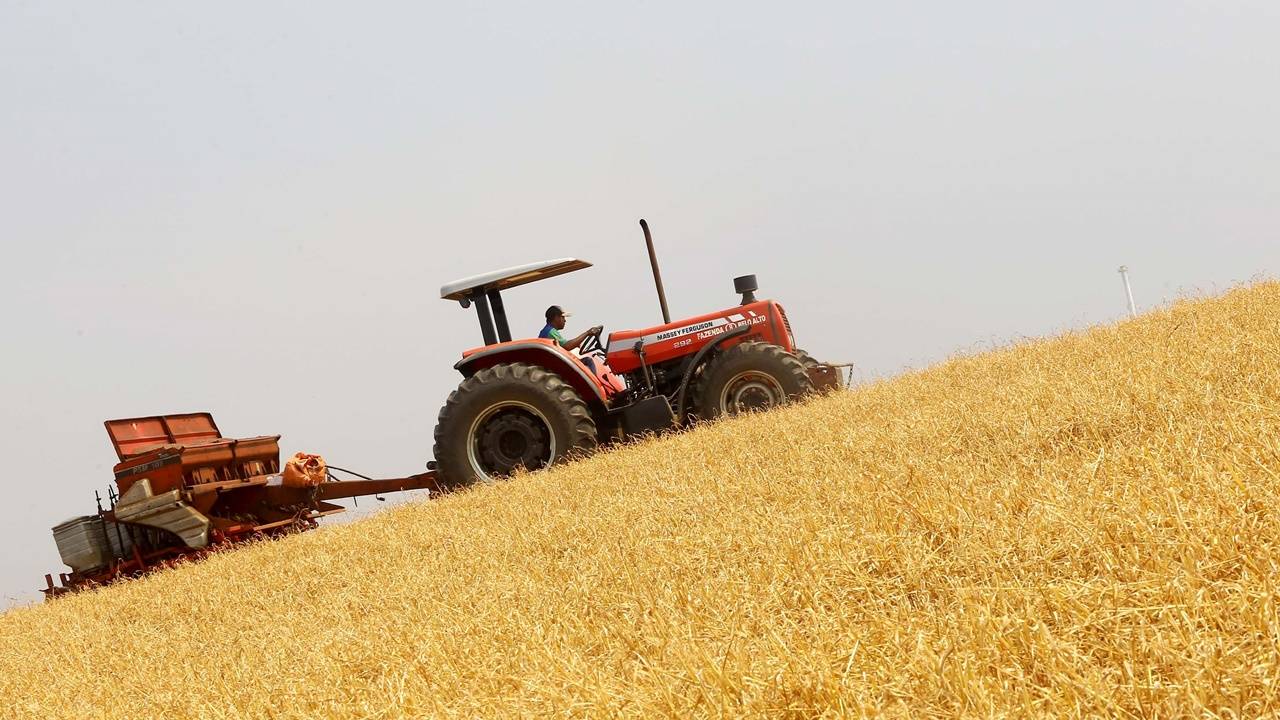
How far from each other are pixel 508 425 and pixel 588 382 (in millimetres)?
832

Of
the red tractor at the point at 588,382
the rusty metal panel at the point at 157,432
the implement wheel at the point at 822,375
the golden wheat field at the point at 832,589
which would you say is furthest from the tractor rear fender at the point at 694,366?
the rusty metal panel at the point at 157,432

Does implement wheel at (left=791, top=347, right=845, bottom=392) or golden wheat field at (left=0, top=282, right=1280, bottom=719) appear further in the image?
implement wheel at (left=791, top=347, right=845, bottom=392)

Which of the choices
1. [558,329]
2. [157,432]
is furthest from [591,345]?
[157,432]

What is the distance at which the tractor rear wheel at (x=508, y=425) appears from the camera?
A: 27.6 ft

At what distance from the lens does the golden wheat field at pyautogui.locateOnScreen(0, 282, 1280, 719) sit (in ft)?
6.53

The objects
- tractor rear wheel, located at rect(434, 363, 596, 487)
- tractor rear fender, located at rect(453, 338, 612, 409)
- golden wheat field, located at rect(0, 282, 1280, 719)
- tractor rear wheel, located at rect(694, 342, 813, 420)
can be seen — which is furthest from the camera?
tractor rear fender, located at rect(453, 338, 612, 409)

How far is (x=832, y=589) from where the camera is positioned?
2736 millimetres

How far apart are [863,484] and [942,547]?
950 millimetres

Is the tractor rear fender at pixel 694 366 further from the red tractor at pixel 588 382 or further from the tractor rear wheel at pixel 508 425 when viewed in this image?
A: the tractor rear wheel at pixel 508 425

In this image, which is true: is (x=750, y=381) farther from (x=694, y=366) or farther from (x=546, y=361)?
(x=546, y=361)

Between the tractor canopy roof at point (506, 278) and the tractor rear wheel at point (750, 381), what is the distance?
1.74 m

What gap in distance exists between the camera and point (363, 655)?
334 centimetres

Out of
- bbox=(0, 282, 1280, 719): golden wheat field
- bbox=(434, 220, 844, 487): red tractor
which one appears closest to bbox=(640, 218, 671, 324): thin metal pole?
bbox=(434, 220, 844, 487): red tractor

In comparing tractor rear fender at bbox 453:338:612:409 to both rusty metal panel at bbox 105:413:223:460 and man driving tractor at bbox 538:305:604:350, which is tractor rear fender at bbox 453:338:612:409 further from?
rusty metal panel at bbox 105:413:223:460
